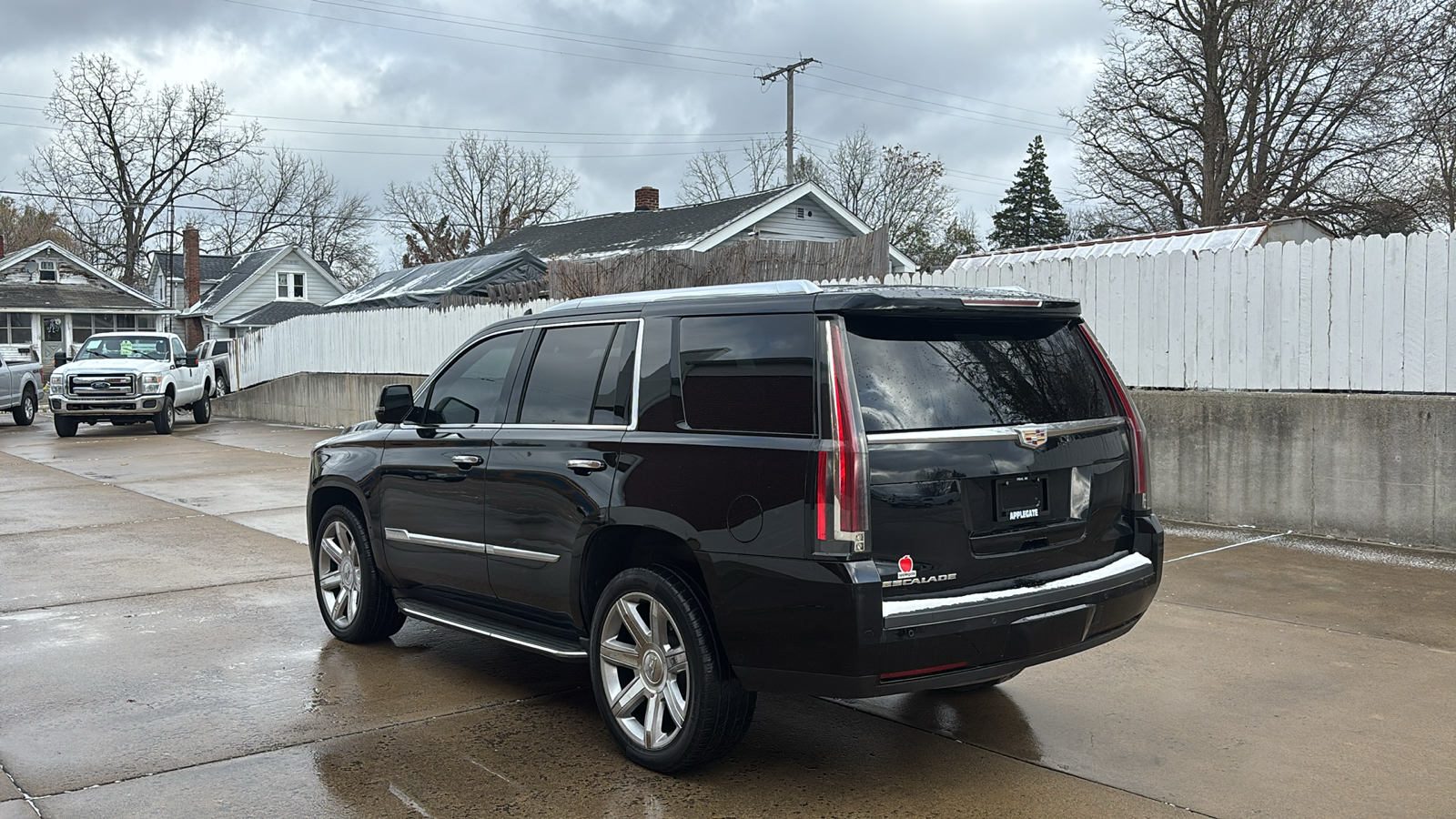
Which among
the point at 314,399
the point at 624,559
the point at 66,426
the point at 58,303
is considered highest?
the point at 58,303

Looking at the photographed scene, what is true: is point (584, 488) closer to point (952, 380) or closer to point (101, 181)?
point (952, 380)

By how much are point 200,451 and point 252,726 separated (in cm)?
1522

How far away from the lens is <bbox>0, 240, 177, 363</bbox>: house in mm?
49750

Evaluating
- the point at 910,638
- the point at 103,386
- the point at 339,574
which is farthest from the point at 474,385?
the point at 103,386

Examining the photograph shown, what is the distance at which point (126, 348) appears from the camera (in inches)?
939

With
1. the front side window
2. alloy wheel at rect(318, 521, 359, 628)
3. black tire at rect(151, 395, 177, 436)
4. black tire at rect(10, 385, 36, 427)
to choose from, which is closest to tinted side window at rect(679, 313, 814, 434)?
the front side window

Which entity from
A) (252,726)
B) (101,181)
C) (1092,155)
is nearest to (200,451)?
(252,726)

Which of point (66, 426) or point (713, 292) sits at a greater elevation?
point (713, 292)

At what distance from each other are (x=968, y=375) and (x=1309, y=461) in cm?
611

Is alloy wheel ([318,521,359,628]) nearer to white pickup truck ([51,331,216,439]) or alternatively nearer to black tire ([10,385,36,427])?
white pickup truck ([51,331,216,439])

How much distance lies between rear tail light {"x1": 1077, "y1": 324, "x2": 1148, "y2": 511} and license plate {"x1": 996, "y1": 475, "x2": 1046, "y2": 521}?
62cm

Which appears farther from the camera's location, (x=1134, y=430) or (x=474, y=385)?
(x=474, y=385)

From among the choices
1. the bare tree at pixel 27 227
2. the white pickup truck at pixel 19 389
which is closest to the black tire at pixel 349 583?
the white pickup truck at pixel 19 389

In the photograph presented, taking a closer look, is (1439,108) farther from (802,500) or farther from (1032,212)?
(1032,212)
